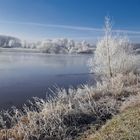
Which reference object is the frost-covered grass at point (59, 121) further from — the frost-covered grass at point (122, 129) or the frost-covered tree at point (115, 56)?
the frost-covered tree at point (115, 56)

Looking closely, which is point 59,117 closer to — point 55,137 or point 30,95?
point 55,137

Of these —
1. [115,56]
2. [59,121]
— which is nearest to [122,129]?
[59,121]

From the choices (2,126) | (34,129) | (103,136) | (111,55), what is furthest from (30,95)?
(111,55)

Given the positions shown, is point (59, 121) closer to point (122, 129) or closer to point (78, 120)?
point (78, 120)

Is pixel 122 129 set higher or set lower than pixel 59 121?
higher

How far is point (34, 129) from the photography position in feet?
30.3

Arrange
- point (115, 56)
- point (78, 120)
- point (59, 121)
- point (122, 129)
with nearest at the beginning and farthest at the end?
point (122, 129) → point (59, 121) → point (78, 120) → point (115, 56)

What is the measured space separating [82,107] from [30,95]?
7347mm

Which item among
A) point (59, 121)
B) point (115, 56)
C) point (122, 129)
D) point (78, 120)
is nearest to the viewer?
point (122, 129)

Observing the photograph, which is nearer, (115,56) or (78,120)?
(78,120)

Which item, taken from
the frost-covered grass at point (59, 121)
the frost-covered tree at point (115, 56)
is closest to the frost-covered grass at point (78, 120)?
the frost-covered grass at point (59, 121)

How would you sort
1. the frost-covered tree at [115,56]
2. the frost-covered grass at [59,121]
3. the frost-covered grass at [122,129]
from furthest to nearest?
the frost-covered tree at [115,56]
the frost-covered grass at [59,121]
the frost-covered grass at [122,129]

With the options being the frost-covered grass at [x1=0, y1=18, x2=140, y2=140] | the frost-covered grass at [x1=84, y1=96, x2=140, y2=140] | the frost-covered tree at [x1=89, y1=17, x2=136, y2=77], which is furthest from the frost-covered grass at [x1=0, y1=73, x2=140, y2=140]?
the frost-covered tree at [x1=89, y1=17, x2=136, y2=77]

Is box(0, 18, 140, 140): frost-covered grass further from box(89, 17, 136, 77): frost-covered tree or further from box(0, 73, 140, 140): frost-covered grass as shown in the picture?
box(89, 17, 136, 77): frost-covered tree
